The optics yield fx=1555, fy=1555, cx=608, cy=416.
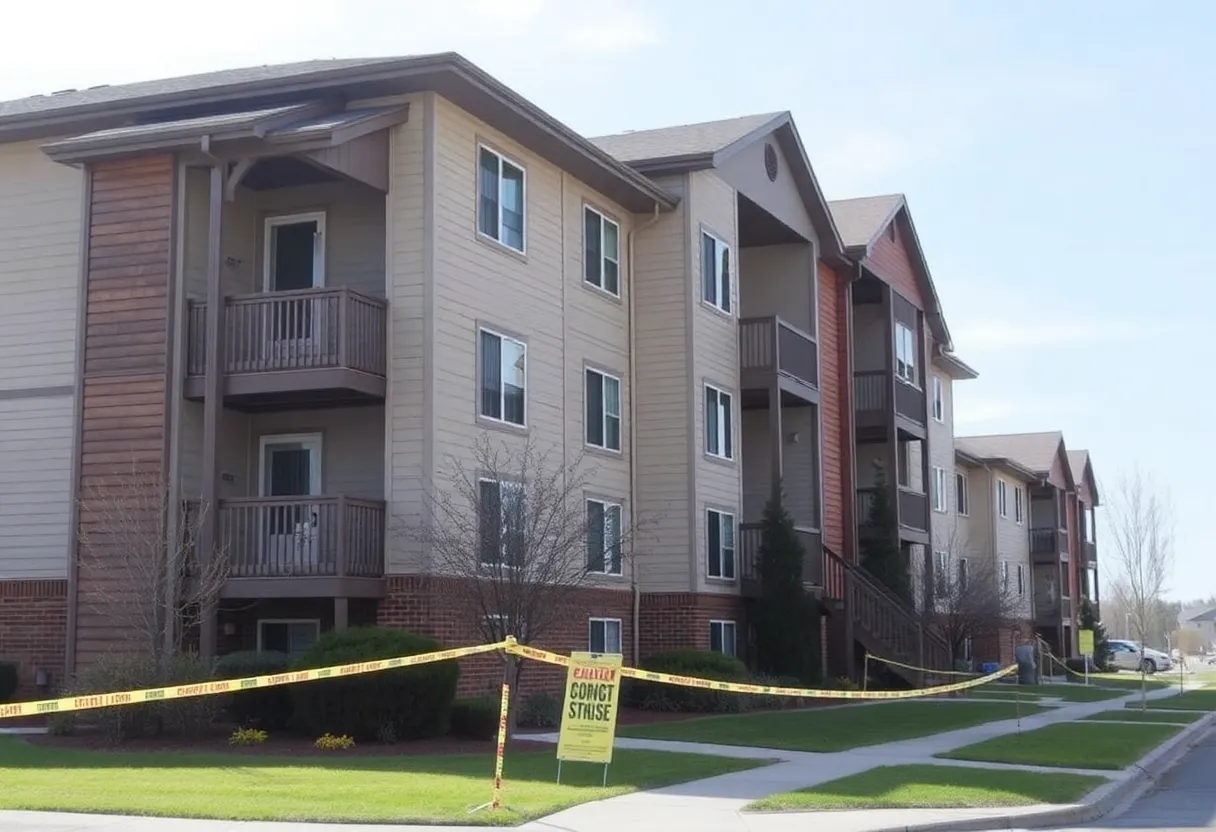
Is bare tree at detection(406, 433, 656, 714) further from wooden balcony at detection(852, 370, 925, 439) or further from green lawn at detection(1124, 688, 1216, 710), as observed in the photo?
wooden balcony at detection(852, 370, 925, 439)

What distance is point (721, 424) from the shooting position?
100.0ft

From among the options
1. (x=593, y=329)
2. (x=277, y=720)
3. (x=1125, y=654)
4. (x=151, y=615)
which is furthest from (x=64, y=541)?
(x=1125, y=654)

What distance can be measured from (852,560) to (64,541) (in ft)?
62.6

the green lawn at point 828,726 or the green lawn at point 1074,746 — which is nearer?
the green lawn at point 1074,746

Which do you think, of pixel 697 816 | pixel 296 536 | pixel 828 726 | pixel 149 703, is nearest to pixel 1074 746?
pixel 828 726

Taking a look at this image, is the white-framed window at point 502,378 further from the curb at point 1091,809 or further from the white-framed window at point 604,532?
the curb at point 1091,809

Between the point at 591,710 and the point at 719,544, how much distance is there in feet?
51.3

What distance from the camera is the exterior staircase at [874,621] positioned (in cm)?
3228

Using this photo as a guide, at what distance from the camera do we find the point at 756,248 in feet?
115

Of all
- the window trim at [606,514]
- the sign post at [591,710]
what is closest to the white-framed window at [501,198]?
the window trim at [606,514]

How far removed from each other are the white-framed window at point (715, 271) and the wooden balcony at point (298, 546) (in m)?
10.3

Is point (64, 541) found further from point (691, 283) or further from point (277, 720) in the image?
point (691, 283)

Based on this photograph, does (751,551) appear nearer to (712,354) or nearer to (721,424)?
(721,424)

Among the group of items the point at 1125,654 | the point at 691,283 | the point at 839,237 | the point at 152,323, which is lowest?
the point at 1125,654
